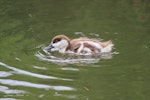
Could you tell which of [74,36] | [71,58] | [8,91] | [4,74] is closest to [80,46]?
[71,58]

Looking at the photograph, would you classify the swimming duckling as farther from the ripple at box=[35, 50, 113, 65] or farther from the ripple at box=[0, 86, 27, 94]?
the ripple at box=[0, 86, 27, 94]

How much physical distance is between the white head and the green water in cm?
25

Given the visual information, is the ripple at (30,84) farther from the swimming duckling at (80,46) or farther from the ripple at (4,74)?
the swimming duckling at (80,46)

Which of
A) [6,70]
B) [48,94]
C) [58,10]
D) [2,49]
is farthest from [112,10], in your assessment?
[48,94]

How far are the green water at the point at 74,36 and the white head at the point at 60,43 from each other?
0.25m

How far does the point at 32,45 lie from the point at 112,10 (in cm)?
289

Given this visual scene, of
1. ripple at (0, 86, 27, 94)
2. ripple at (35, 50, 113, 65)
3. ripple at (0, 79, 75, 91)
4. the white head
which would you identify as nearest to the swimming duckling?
the white head

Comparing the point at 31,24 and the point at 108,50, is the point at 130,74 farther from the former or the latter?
the point at 31,24

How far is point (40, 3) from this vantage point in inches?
423

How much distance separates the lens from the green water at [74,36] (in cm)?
557

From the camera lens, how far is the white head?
744cm

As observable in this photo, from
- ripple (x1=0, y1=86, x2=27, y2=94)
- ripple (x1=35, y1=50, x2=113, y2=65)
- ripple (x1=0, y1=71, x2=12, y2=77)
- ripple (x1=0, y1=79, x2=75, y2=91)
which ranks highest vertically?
ripple (x1=35, y1=50, x2=113, y2=65)

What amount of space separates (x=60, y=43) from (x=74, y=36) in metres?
0.85

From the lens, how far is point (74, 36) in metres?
8.24
